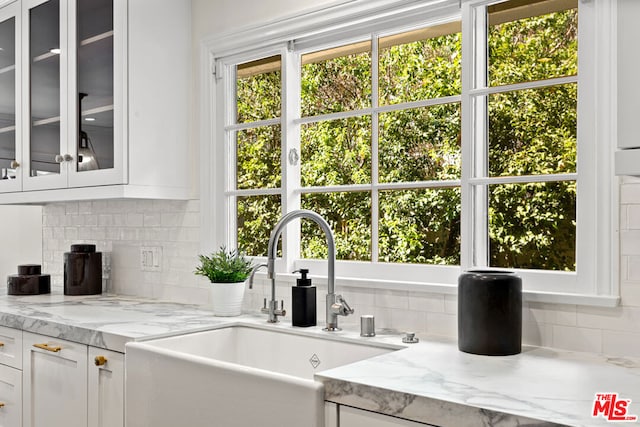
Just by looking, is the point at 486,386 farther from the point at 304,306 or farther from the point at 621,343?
the point at 304,306

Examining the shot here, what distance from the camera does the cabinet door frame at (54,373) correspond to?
79.9 inches

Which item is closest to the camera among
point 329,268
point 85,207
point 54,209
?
point 329,268

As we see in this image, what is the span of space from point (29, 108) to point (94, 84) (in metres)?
0.57

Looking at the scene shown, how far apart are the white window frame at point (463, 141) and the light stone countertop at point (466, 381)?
21 centimetres

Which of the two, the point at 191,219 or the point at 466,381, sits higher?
the point at 191,219

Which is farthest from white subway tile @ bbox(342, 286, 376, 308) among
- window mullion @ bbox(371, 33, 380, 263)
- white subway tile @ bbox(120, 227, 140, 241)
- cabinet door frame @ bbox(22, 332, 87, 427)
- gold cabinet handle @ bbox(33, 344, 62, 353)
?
white subway tile @ bbox(120, 227, 140, 241)

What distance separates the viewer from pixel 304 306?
2041 millimetres

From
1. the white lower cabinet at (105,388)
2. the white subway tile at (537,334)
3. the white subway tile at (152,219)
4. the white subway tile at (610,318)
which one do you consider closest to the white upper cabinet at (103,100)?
the white subway tile at (152,219)

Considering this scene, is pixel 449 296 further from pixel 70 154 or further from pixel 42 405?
pixel 70 154

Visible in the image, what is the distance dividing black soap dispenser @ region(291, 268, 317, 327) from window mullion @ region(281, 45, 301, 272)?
0.33 metres

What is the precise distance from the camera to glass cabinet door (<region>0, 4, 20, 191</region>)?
302cm

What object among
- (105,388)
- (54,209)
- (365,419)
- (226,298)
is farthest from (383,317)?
(54,209)

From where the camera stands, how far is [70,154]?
2695 mm

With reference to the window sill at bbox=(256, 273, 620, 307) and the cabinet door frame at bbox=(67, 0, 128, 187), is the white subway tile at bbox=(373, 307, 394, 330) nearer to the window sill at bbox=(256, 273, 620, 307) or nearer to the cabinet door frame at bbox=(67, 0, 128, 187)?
the window sill at bbox=(256, 273, 620, 307)
